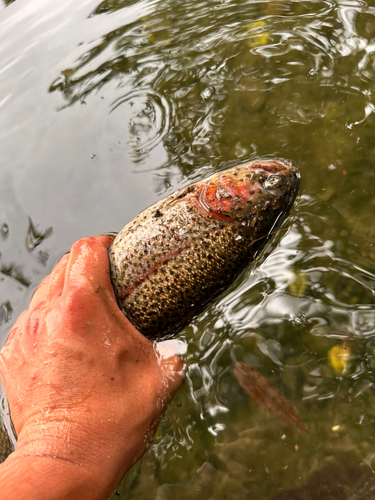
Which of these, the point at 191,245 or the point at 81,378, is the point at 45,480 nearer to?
the point at 81,378

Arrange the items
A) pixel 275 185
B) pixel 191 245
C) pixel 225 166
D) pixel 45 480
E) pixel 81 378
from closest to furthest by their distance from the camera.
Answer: pixel 45 480, pixel 81 378, pixel 191 245, pixel 275 185, pixel 225 166

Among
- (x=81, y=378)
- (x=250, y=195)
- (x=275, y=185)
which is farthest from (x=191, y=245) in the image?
(x=81, y=378)

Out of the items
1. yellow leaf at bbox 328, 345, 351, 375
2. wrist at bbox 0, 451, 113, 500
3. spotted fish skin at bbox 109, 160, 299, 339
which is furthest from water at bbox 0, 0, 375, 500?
wrist at bbox 0, 451, 113, 500

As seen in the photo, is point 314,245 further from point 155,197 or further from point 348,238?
point 155,197

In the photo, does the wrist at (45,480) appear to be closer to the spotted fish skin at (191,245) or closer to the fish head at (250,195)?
the spotted fish skin at (191,245)

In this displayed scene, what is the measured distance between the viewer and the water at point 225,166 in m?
3.02

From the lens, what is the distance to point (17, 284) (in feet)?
12.9

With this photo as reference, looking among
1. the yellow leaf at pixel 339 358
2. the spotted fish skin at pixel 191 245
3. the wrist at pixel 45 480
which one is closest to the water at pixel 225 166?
the yellow leaf at pixel 339 358

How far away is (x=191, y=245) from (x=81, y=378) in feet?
3.68

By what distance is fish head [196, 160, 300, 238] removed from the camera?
115 inches

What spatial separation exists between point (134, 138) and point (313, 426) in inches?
126

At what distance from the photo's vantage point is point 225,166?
12.7 ft

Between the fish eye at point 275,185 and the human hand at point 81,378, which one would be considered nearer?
the human hand at point 81,378

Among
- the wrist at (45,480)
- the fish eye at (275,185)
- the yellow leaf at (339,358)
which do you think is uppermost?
the fish eye at (275,185)
